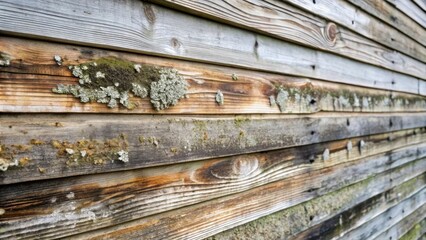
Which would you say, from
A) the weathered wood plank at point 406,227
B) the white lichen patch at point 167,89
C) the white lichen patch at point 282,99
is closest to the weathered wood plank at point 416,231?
the weathered wood plank at point 406,227

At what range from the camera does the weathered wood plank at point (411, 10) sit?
251cm

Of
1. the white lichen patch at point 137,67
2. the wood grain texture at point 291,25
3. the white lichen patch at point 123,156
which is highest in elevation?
the wood grain texture at point 291,25

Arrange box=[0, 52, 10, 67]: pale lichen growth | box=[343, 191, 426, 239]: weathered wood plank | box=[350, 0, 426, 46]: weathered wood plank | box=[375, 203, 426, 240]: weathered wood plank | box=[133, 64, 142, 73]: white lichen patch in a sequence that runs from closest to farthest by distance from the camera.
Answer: box=[0, 52, 10, 67]: pale lichen growth
box=[133, 64, 142, 73]: white lichen patch
box=[350, 0, 426, 46]: weathered wood plank
box=[343, 191, 426, 239]: weathered wood plank
box=[375, 203, 426, 240]: weathered wood plank

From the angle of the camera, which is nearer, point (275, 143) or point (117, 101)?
point (117, 101)

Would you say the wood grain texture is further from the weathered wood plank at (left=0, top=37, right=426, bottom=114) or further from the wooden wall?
the weathered wood plank at (left=0, top=37, right=426, bottom=114)

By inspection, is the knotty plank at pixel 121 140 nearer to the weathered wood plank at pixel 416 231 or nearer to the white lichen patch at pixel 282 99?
the white lichen patch at pixel 282 99


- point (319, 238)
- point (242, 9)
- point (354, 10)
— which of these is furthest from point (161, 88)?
point (354, 10)

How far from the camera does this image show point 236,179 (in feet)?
4.08

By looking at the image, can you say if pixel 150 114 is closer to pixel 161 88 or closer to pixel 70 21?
pixel 161 88

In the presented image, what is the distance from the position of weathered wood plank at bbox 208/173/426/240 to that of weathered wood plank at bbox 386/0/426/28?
1.24 meters

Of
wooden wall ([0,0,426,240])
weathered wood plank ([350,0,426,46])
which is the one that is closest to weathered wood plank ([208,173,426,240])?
wooden wall ([0,0,426,240])

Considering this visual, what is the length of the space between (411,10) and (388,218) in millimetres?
1615

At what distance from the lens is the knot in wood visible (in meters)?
1.73

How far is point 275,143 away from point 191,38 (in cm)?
57
